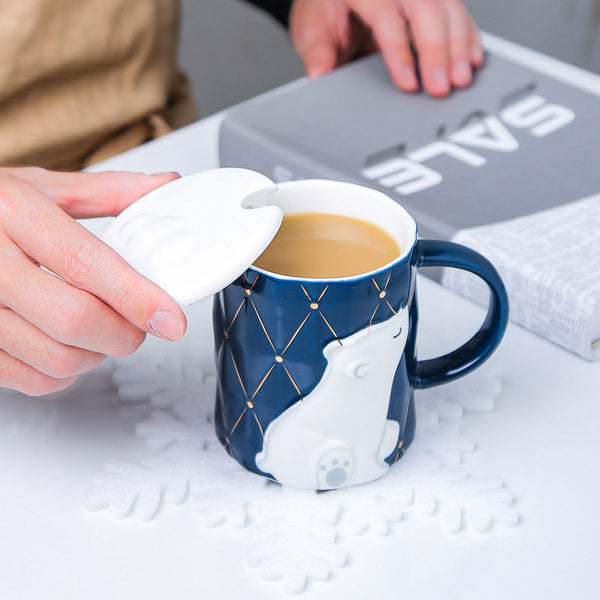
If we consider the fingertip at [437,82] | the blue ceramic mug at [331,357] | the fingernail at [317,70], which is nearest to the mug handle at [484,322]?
the blue ceramic mug at [331,357]

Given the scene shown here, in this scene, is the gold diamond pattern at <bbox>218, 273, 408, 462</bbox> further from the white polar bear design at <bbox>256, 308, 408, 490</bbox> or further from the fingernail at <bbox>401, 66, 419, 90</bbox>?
the fingernail at <bbox>401, 66, 419, 90</bbox>

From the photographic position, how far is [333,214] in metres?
0.47

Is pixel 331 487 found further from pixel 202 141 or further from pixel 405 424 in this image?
pixel 202 141

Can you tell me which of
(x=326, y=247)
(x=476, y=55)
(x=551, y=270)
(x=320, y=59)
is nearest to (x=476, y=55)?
(x=476, y=55)

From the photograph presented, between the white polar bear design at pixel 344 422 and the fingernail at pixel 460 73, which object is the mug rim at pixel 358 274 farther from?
the fingernail at pixel 460 73

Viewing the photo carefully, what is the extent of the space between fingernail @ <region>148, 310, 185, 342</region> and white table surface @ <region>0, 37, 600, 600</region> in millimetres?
112

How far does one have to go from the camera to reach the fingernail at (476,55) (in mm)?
786

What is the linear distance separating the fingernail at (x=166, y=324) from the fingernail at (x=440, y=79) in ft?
1.44

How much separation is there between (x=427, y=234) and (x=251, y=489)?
236 mm

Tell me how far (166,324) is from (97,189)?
0.15 metres

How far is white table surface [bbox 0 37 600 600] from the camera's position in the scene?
0.42 meters

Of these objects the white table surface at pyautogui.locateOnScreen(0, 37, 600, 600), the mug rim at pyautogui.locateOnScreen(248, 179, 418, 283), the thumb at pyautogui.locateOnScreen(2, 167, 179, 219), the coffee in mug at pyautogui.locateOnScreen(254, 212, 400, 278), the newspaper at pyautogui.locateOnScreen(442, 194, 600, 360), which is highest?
the mug rim at pyautogui.locateOnScreen(248, 179, 418, 283)

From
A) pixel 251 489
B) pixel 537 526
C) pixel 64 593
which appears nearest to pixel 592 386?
pixel 537 526

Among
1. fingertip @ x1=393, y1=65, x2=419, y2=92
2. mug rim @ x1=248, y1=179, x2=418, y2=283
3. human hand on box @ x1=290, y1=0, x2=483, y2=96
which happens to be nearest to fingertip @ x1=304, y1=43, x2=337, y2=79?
human hand on box @ x1=290, y1=0, x2=483, y2=96
